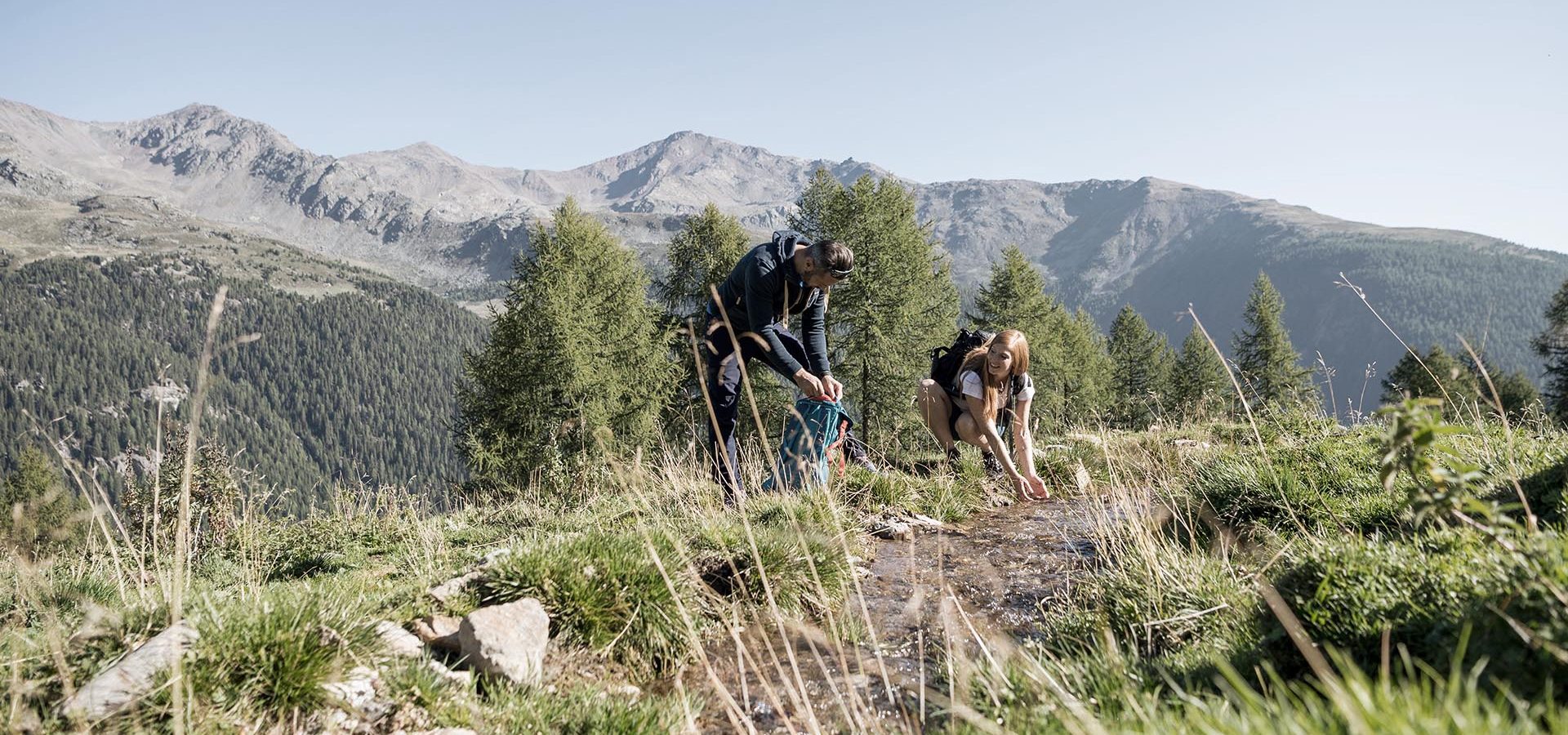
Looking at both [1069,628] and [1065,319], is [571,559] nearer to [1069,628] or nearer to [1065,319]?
[1069,628]

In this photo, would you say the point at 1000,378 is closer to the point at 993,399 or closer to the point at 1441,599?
the point at 993,399

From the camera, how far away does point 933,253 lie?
83.0 ft

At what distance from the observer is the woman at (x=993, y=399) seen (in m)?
5.88

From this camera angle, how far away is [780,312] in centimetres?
593

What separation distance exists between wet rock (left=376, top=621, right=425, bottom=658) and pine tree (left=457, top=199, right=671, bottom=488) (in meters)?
18.4

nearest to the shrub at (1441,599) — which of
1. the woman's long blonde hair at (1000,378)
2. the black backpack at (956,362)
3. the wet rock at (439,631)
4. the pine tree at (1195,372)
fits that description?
the wet rock at (439,631)

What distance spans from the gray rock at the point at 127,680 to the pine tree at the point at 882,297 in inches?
804

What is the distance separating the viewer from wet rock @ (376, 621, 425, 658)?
284cm

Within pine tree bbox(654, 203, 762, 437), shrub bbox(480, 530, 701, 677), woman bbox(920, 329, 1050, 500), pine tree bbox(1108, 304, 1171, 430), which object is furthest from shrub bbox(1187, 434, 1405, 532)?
pine tree bbox(1108, 304, 1171, 430)

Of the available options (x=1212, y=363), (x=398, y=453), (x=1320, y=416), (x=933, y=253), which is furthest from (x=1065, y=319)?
(x=398, y=453)

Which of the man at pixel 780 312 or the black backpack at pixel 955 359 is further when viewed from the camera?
the black backpack at pixel 955 359

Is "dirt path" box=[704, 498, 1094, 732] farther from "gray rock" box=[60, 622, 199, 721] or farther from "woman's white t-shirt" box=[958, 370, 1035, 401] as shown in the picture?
"gray rock" box=[60, 622, 199, 721]

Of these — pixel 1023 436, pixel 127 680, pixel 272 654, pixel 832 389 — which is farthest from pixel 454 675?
pixel 1023 436

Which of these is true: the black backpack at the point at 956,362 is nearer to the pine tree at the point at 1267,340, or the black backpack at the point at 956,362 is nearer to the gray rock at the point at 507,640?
the gray rock at the point at 507,640
